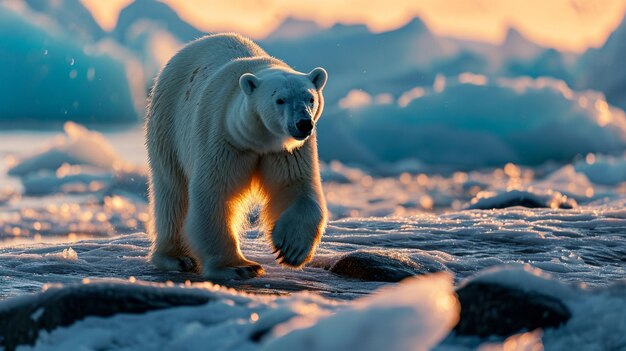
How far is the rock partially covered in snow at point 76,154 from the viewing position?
28672mm

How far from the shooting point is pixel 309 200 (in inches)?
195

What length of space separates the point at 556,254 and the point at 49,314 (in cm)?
433

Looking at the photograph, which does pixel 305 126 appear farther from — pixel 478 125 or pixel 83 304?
pixel 478 125

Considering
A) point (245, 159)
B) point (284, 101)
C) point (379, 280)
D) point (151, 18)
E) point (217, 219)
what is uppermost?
point (151, 18)

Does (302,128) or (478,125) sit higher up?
(478,125)

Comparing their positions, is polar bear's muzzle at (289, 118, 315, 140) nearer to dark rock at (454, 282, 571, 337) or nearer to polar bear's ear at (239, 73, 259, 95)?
polar bear's ear at (239, 73, 259, 95)

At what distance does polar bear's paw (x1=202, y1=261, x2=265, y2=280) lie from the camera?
16.5 feet

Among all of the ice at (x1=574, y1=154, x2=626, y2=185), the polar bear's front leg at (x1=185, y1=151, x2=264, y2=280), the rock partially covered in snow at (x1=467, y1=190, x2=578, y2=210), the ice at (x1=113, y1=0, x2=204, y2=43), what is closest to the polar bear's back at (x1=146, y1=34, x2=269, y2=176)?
the polar bear's front leg at (x1=185, y1=151, x2=264, y2=280)

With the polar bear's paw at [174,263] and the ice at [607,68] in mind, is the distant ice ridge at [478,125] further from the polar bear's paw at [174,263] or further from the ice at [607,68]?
the polar bear's paw at [174,263]

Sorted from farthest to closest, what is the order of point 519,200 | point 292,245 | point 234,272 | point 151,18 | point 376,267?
1. point 151,18
2. point 519,200
3. point 376,267
4. point 234,272
5. point 292,245

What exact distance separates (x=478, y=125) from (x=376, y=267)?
23.3 meters

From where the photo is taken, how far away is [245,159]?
16.5 feet

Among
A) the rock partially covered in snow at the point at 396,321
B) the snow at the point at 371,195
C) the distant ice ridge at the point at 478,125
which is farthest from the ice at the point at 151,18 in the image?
the rock partially covered in snow at the point at 396,321

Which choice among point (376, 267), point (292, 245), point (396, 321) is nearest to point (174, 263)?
point (292, 245)
